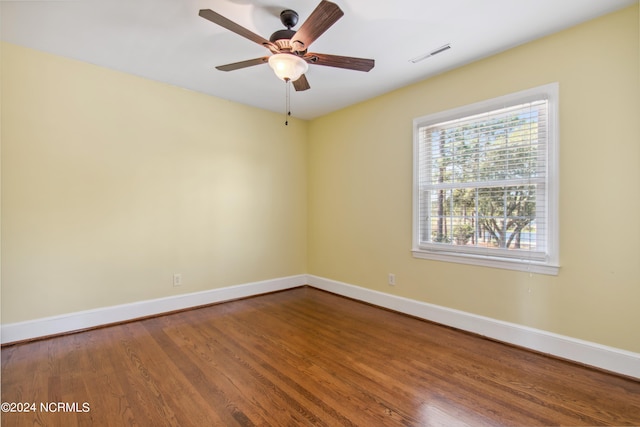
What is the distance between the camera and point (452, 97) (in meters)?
2.95

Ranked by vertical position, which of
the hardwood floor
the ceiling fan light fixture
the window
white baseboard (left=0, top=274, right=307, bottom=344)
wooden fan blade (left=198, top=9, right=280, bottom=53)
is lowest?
the hardwood floor

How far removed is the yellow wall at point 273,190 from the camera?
2148 mm

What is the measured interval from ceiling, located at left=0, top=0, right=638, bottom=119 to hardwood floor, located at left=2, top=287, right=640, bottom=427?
256cm

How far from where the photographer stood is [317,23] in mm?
1714

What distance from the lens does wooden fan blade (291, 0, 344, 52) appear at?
1.58 meters

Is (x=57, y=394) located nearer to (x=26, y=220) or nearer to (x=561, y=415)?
(x=26, y=220)

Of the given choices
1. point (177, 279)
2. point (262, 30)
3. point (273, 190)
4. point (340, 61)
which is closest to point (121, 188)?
point (177, 279)

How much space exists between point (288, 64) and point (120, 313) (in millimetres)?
2907

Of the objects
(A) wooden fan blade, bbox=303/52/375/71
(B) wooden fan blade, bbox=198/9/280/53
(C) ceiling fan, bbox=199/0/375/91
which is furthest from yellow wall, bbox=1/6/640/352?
(B) wooden fan blade, bbox=198/9/280/53

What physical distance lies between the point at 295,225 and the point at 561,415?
138 inches

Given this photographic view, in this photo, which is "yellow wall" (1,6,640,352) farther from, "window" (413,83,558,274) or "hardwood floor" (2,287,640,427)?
"hardwood floor" (2,287,640,427)

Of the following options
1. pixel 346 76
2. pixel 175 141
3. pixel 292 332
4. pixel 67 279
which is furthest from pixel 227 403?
pixel 346 76

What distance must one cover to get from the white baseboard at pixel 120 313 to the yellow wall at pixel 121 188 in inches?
2.8

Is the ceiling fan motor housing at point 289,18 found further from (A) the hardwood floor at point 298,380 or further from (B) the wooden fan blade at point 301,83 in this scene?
(A) the hardwood floor at point 298,380
